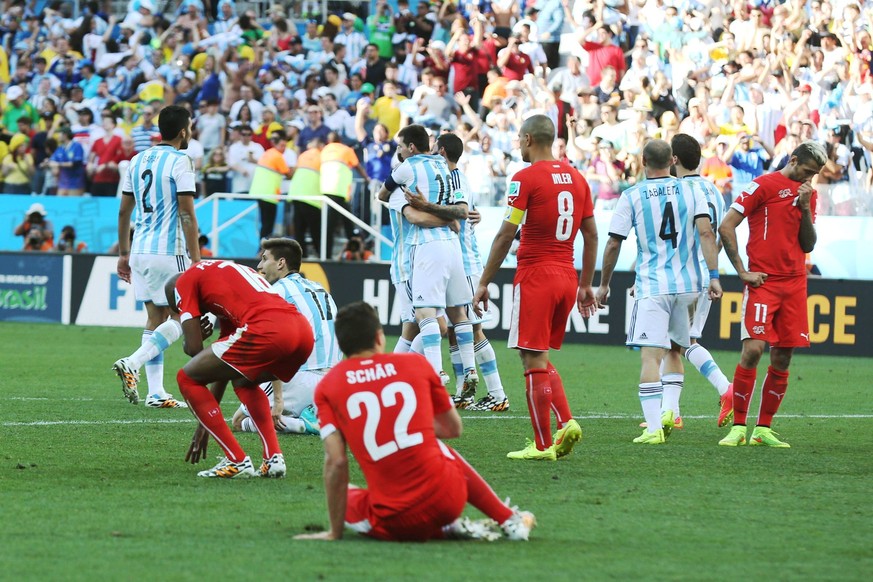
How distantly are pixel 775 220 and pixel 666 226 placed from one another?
0.72m

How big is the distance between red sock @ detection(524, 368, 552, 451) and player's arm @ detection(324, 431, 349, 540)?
2.87 m

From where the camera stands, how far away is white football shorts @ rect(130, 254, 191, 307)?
11695 mm

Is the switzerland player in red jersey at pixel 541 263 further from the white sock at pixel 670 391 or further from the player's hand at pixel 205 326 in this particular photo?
the white sock at pixel 670 391

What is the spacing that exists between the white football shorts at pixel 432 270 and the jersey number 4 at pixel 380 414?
222 inches

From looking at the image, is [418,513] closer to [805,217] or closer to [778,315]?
[778,315]

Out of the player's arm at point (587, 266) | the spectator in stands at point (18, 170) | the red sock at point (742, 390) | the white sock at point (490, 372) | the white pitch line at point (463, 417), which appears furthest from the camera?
the spectator in stands at point (18, 170)

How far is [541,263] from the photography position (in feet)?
28.7

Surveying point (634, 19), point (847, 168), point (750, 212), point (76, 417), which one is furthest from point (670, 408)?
point (634, 19)

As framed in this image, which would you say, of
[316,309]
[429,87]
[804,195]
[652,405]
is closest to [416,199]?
[316,309]

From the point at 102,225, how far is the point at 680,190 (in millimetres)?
13289

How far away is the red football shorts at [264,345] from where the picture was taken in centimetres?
765

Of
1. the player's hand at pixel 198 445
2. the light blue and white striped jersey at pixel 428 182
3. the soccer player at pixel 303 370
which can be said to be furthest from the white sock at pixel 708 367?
the player's hand at pixel 198 445

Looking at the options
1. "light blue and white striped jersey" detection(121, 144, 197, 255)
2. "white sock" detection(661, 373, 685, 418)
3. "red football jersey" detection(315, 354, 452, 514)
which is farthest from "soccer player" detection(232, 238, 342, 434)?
"red football jersey" detection(315, 354, 452, 514)

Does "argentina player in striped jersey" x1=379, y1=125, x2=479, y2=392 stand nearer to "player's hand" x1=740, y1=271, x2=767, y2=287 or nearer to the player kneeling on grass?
"player's hand" x1=740, y1=271, x2=767, y2=287
